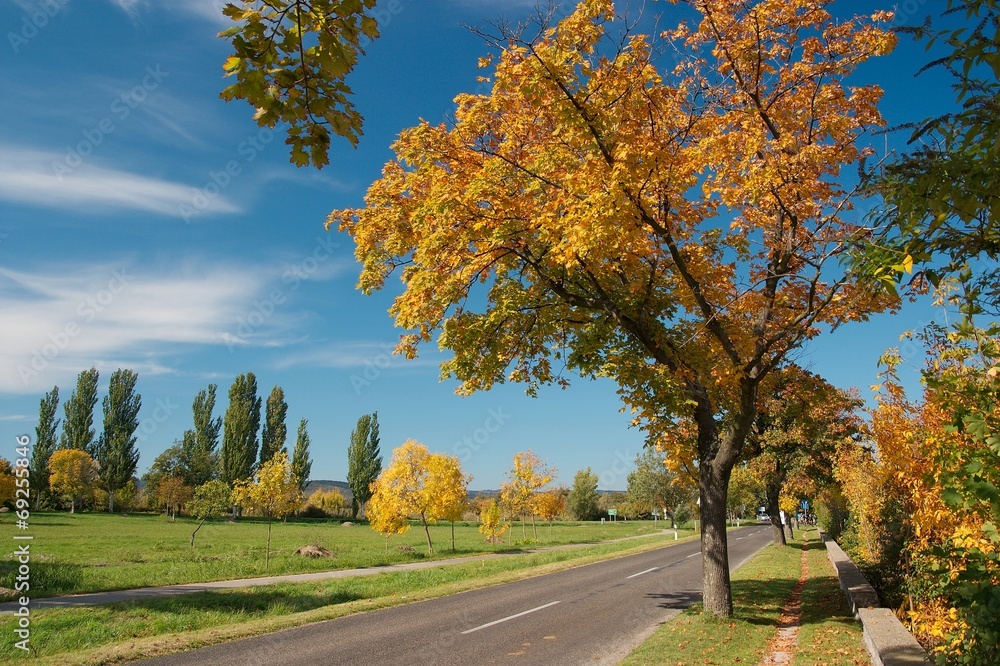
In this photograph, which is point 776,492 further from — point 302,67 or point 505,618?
point 302,67

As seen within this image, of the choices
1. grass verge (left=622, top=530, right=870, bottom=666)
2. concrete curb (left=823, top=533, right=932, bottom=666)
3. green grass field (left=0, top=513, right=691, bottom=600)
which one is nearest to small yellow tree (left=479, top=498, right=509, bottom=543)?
green grass field (left=0, top=513, right=691, bottom=600)

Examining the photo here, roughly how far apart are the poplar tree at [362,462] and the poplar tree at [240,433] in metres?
13.1

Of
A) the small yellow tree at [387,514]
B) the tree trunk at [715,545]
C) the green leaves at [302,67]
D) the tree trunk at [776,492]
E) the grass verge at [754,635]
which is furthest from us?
the small yellow tree at [387,514]

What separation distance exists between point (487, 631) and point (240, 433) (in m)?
66.2

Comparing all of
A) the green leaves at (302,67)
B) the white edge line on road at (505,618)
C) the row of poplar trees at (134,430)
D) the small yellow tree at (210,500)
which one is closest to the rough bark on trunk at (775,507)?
the white edge line on road at (505,618)

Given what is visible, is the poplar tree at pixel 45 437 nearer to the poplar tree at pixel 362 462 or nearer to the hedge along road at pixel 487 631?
the poplar tree at pixel 362 462

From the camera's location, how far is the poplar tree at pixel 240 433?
66375 millimetres

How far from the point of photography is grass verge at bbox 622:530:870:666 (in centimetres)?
739

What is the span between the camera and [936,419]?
6.89 metres

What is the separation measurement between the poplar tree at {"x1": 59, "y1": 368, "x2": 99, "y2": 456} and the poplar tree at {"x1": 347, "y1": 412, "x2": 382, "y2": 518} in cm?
3046

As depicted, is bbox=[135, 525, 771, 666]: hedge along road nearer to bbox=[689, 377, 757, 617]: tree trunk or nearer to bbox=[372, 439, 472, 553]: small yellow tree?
bbox=[689, 377, 757, 617]: tree trunk

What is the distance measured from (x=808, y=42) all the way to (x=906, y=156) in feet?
19.6

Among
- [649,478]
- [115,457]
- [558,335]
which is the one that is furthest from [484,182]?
[115,457]

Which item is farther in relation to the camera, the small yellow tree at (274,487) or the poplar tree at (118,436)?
the poplar tree at (118,436)
